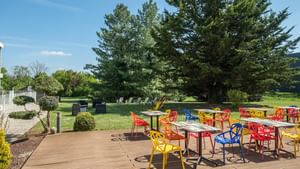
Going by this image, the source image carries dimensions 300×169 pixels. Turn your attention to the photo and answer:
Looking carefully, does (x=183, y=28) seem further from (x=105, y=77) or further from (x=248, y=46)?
(x=105, y=77)

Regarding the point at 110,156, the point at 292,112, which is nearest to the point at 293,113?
the point at 292,112

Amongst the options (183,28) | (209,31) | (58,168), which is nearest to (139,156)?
(58,168)

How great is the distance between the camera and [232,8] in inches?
613

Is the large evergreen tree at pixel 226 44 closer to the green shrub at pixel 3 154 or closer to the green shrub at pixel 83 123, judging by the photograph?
the green shrub at pixel 83 123

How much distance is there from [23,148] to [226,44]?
506 inches

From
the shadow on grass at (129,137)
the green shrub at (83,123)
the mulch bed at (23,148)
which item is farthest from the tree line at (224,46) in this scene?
the mulch bed at (23,148)

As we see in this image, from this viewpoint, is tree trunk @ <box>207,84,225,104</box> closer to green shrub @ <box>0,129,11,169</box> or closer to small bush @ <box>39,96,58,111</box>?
small bush @ <box>39,96,58,111</box>

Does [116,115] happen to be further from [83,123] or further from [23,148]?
[23,148]

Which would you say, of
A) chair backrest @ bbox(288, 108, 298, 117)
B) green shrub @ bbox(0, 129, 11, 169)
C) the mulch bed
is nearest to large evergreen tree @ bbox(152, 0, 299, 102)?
chair backrest @ bbox(288, 108, 298, 117)

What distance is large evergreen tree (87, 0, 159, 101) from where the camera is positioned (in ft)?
78.4

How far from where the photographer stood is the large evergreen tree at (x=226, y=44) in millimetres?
15977

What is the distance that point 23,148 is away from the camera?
6.59m

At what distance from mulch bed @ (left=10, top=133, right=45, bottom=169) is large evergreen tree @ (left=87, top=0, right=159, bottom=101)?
15892 millimetres

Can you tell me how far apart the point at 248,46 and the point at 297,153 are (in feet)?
36.7
